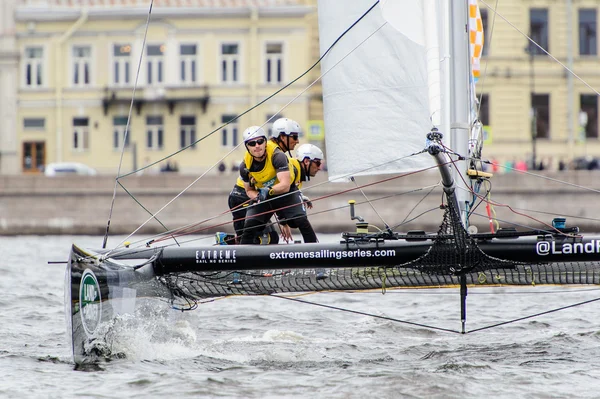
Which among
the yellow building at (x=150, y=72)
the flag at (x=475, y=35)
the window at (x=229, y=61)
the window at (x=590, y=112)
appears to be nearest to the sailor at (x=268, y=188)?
the flag at (x=475, y=35)

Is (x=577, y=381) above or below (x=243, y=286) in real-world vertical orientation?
below

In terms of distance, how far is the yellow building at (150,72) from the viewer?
37250 millimetres

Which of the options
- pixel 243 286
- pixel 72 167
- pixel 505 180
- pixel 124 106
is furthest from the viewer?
pixel 124 106

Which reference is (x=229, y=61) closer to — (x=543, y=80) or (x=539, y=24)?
(x=539, y=24)

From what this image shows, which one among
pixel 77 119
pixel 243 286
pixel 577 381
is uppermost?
pixel 77 119

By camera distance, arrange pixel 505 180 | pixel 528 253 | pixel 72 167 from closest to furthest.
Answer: pixel 528 253 → pixel 505 180 → pixel 72 167

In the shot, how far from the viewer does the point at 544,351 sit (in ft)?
30.6

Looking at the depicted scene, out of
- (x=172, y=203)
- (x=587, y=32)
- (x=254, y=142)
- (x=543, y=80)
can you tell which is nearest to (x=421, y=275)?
(x=254, y=142)

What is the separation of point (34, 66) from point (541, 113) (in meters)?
15.7

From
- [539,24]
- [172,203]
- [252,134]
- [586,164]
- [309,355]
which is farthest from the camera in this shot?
[539,24]

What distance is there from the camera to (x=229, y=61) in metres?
37.6

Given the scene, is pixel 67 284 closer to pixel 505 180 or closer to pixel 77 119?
pixel 505 180

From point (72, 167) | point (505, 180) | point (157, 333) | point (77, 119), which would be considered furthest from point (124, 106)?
point (157, 333)

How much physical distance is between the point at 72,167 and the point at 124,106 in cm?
425
